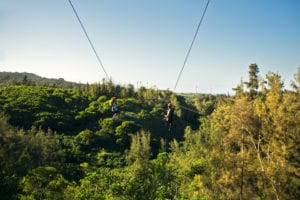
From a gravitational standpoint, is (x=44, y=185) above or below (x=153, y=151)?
above

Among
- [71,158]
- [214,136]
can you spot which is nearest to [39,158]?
[71,158]

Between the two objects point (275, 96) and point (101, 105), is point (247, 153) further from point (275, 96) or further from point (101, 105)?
point (101, 105)

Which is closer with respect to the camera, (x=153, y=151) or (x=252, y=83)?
(x=252, y=83)

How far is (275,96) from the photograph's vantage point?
1287 inches

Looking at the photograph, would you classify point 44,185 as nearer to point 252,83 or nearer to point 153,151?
point 252,83

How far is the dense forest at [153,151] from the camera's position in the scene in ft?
104

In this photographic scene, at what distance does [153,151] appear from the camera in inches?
3314

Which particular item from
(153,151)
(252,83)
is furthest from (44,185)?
(153,151)

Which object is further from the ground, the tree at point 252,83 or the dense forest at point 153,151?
the tree at point 252,83

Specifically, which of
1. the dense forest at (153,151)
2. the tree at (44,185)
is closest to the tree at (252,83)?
the dense forest at (153,151)

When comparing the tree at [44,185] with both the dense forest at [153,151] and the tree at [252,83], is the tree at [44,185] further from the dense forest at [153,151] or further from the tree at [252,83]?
the tree at [252,83]

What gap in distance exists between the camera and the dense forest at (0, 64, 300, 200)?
1245 inches

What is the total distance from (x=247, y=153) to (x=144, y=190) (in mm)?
12335

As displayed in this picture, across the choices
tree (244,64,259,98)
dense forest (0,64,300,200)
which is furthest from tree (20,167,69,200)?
tree (244,64,259,98)
